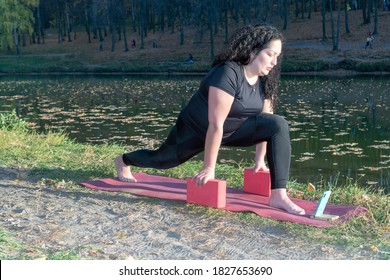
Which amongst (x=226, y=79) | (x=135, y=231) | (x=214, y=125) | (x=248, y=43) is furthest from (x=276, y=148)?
(x=135, y=231)

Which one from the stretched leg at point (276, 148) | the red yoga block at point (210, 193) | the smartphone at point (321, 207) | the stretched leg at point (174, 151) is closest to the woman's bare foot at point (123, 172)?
the stretched leg at point (174, 151)

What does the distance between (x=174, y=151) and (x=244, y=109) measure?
0.70 meters

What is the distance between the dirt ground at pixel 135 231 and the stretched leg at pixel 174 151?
36cm

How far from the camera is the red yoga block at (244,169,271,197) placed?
15.7ft

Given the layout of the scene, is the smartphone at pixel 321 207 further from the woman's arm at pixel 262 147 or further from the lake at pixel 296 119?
the lake at pixel 296 119

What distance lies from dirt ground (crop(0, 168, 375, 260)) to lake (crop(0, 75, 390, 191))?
3.29 m

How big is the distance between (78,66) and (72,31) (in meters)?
23.3

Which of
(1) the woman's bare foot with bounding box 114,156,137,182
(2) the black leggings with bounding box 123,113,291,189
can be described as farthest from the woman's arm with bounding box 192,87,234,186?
(1) the woman's bare foot with bounding box 114,156,137,182

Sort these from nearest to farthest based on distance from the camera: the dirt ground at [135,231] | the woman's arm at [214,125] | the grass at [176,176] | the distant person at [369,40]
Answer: the dirt ground at [135,231] < the grass at [176,176] < the woman's arm at [214,125] < the distant person at [369,40]

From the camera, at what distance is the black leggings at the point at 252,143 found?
4.33 meters

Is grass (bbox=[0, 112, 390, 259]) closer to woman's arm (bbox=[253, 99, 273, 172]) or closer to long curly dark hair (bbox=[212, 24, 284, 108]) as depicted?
woman's arm (bbox=[253, 99, 273, 172])

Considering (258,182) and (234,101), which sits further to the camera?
(258,182)

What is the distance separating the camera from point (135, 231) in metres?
3.79

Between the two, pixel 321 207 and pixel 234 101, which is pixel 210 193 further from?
pixel 321 207
